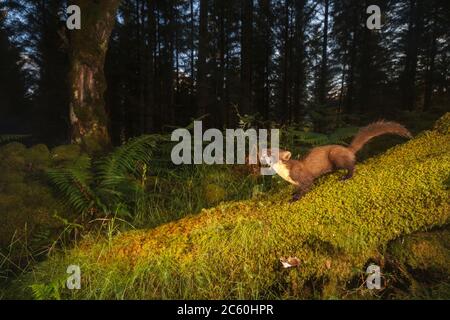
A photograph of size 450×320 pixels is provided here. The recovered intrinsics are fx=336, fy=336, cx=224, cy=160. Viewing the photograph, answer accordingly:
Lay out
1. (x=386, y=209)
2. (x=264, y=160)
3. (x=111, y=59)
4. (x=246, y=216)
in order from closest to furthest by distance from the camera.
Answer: (x=386, y=209), (x=246, y=216), (x=264, y=160), (x=111, y=59)

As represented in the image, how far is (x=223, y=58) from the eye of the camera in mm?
22406

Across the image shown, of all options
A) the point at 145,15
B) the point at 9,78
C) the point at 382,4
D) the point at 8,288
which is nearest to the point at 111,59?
the point at 145,15

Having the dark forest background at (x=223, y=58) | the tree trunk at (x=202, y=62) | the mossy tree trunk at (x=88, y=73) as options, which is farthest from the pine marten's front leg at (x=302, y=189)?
the dark forest background at (x=223, y=58)

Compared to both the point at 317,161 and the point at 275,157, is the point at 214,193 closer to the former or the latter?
the point at 275,157

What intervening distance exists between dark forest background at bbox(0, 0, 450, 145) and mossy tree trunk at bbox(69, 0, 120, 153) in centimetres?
971

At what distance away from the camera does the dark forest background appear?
19.0 meters

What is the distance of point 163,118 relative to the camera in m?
22.2

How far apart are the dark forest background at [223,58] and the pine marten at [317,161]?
43.8ft

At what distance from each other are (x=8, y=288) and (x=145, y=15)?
21.4m

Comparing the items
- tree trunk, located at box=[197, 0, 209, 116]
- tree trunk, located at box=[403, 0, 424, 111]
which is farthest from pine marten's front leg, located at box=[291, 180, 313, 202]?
tree trunk, located at box=[403, 0, 424, 111]

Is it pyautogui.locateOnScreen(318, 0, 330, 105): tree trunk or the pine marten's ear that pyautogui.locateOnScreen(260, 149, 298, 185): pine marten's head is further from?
pyautogui.locateOnScreen(318, 0, 330, 105): tree trunk

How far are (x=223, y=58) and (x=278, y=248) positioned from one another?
69.4 ft

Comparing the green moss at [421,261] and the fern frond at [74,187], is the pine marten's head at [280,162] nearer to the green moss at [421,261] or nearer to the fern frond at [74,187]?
the green moss at [421,261]
